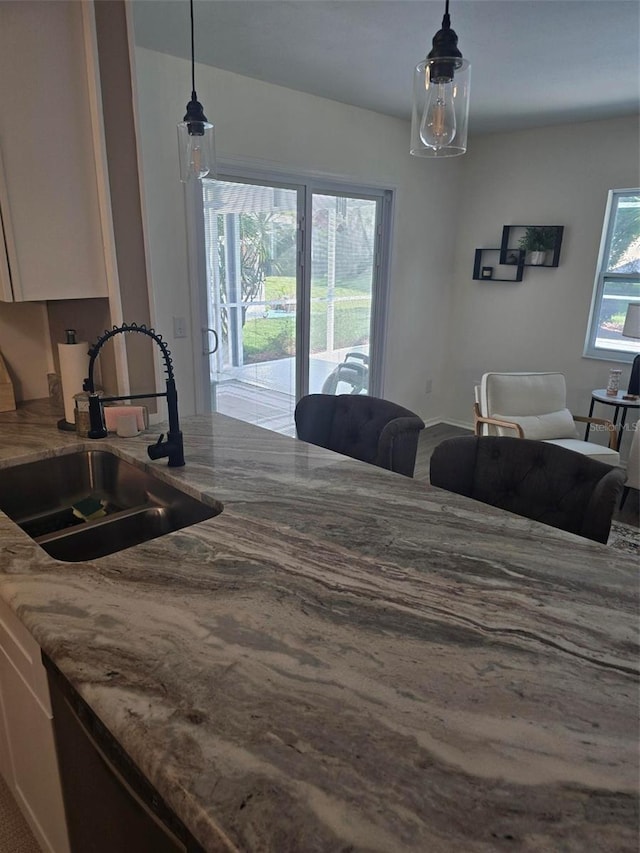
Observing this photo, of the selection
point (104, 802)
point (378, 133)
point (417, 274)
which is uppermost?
point (378, 133)

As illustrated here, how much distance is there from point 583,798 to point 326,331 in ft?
12.5

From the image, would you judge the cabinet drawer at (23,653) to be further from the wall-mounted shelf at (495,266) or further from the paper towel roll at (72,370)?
the wall-mounted shelf at (495,266)

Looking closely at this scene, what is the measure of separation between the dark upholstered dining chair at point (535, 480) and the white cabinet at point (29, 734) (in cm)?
122

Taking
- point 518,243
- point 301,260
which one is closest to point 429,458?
point 301,260

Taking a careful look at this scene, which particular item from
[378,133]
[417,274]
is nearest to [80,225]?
[378,133]

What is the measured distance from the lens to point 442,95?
4.47 feet

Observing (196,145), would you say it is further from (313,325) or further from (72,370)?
(313,325)

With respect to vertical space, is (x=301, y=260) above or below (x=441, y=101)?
below

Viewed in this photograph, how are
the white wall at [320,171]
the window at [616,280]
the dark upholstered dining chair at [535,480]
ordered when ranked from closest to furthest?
the dark upholstered dining chair at [535,480]
the white wall at [320,171]
the window at [616,280]

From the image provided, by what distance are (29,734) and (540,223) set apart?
4810 mm

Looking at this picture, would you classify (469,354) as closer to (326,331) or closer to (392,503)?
(326,331)

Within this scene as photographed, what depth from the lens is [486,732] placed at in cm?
80

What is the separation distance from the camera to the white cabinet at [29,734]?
3.81ft

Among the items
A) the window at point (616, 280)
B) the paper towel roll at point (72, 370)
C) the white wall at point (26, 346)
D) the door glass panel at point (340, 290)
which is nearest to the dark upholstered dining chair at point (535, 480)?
the paper towel roll at point (72, 370)
